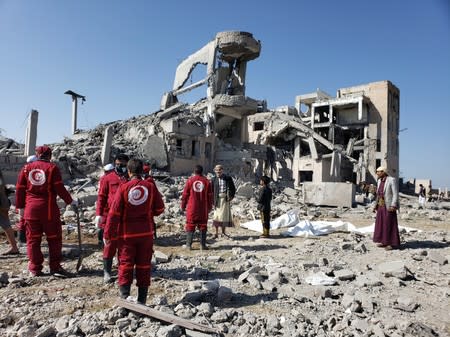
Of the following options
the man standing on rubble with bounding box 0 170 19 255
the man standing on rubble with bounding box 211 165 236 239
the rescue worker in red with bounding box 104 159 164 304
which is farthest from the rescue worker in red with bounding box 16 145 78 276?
the man standing on rubble with bounding box 211 165 236 239

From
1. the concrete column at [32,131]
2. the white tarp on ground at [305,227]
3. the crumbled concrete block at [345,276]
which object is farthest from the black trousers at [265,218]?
the concrete column at [32,131]

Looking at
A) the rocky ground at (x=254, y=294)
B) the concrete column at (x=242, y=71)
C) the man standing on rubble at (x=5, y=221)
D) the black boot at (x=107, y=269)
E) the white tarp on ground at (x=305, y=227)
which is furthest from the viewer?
the concrete column at (x=242, y=71)

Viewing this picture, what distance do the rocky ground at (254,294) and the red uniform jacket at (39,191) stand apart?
78cm

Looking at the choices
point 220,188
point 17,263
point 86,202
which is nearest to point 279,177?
point 86,202

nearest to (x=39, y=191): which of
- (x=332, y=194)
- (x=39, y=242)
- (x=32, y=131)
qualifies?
(x=39, y=242)

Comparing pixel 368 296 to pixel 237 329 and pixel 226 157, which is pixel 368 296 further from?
pixel 226 157

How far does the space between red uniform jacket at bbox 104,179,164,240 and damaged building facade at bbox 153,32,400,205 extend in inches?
723

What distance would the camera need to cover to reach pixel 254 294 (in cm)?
405

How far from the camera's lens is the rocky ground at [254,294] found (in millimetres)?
3037

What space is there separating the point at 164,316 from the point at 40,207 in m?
2.43

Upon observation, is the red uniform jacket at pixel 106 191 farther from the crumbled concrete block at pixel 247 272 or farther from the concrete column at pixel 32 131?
the concrete column at pixel 32 131

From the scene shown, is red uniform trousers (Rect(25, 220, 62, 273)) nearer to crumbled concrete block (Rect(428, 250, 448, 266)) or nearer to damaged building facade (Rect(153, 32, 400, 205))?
crumbled concrete block (Rect(428, 250, 448, 266))

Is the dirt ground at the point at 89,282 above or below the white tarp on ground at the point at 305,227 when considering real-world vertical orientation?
below

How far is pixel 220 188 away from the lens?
776 centimetres
